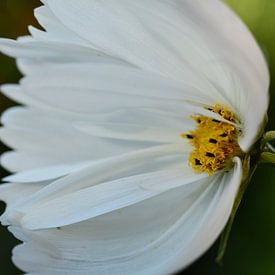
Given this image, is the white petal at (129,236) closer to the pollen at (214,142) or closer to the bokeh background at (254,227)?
the pollen at (214,142)

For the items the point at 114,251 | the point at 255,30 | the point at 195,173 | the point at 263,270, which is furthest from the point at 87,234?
the point at 255,30

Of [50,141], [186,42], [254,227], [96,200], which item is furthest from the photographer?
[254,227]

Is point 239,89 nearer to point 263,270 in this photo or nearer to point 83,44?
point 83,44

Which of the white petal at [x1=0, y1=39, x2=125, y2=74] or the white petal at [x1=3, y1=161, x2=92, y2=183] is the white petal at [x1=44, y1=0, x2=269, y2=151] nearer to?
the white petal at [x1=0, y1=39, x2=125, y2=74]

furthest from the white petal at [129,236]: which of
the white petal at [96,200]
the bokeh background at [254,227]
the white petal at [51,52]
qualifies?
the bokeh background at [254,227]

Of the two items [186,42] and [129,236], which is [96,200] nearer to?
[129,236]

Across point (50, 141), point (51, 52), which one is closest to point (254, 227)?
point (50, 141)
